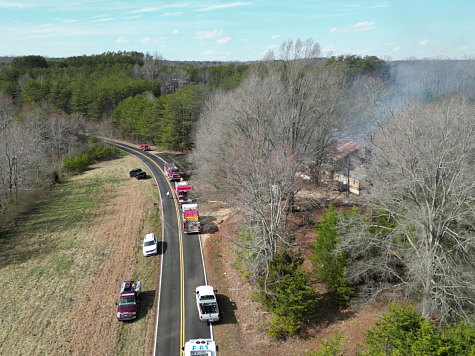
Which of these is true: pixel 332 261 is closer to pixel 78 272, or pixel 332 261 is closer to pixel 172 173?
pixel 78 272

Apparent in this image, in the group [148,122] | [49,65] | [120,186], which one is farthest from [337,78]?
[49,65]

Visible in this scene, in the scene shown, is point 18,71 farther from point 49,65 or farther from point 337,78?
point 337,78

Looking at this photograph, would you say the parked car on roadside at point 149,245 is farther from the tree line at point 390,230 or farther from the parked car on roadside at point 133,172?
the parked car on roadside at point 133,172

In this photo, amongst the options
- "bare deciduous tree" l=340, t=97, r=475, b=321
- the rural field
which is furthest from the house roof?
the rural field

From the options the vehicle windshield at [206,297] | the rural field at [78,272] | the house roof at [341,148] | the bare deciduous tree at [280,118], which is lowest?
the rural field at [78,272]

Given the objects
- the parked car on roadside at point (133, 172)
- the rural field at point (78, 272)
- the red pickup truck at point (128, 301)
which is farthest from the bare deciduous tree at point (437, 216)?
the parked car on roadside at point (133, 172)

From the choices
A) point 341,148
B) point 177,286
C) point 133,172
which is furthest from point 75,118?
point 177,286
